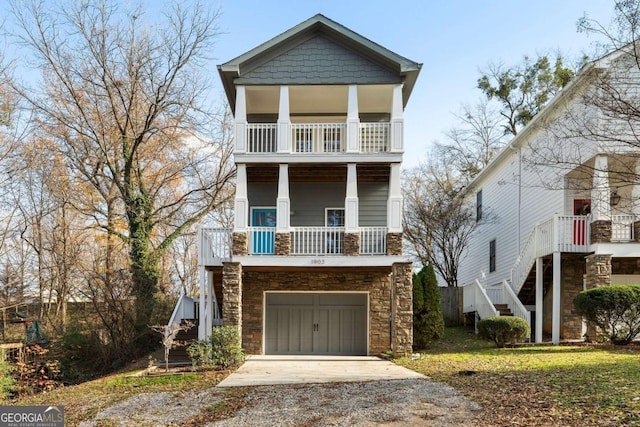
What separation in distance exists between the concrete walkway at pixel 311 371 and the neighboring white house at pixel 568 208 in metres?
5.35

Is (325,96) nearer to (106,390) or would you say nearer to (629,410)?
(106,390)

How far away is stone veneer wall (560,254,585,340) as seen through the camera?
59.0 feet

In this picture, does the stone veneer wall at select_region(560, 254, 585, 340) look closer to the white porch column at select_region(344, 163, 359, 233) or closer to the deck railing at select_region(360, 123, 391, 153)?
the deck railing at select_region(360, 123, 391, 153)

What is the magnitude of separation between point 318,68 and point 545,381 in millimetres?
10390

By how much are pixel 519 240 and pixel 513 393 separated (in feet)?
43.4

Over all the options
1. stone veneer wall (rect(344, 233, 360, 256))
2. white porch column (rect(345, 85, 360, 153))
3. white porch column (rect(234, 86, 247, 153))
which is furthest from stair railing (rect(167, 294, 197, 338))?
white porch column (rect(345, 85, 360, 153))

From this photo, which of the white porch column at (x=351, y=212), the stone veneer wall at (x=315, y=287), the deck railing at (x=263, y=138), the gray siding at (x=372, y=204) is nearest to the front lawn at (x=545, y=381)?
the stone veneer wall at (x=315, y=287)

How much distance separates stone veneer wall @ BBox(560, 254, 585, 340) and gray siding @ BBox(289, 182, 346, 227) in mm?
7246

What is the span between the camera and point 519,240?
71.1 feet

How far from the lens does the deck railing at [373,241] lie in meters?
16.3

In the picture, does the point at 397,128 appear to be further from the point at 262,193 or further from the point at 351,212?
the point at 262,193

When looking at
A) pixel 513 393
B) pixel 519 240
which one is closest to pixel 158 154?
pixel 519 240

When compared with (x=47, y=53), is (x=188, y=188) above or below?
below

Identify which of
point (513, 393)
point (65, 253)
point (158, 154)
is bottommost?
A: point (513, 393)
